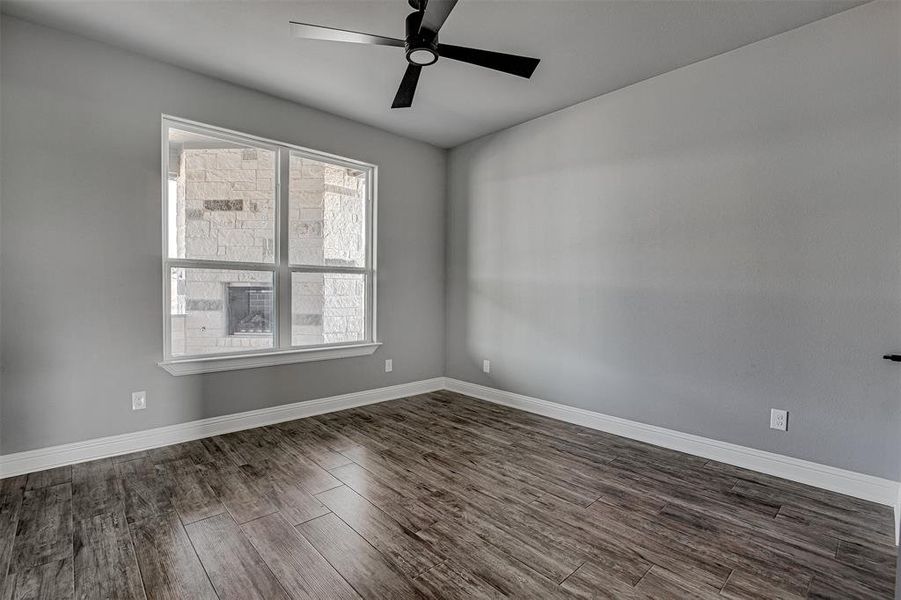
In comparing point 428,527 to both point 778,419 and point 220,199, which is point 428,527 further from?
point 220,199

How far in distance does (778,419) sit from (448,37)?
10.5ft

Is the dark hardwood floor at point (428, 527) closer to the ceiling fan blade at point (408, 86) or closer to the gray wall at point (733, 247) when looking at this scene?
the gray wall at point (733, 247)

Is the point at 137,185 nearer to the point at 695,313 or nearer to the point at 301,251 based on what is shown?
the point at 301,251

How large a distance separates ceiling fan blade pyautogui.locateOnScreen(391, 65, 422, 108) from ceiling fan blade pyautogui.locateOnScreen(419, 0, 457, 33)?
12.8 inches

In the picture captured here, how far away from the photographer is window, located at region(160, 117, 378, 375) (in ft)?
10.2

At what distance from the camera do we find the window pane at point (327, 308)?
3742 mm

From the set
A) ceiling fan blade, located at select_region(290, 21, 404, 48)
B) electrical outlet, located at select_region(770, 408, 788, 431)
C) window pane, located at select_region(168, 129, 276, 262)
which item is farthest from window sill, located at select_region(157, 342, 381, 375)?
electrical outlet, located at select_region(770, 408, 788, 431)

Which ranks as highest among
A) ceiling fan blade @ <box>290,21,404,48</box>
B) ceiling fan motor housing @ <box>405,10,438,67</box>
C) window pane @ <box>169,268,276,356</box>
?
ceiling fan blade @ <box>290,21,404,48</box>

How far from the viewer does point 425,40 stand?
6.59 feet

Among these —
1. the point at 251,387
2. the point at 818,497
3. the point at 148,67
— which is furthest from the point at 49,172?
the point at 818,497

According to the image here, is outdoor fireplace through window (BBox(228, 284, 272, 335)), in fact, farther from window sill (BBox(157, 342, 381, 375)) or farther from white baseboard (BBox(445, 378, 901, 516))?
white baseboard (BBox(445, 378, 901, 516))

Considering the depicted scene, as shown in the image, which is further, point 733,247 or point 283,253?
point 283,253

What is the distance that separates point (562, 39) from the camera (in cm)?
267

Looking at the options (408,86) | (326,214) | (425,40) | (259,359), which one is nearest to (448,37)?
(408,86)
